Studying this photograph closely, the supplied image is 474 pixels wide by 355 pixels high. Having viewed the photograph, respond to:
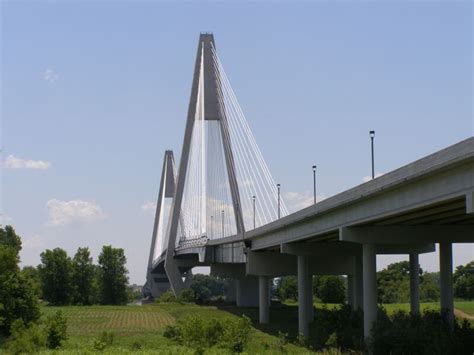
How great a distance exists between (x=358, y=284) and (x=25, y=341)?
30220 millimetres

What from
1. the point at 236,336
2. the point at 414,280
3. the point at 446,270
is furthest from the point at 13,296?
the point at 446,270

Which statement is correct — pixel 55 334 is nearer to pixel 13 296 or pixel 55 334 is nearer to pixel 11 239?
pixel 13 296

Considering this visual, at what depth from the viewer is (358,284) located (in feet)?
210

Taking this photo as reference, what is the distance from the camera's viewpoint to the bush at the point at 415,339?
35594 millimetres

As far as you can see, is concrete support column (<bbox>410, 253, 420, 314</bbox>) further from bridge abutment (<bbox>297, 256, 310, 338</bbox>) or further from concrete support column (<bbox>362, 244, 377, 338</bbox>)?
concrete support column (<bbox>362, 244, 377, 338</bbox>)

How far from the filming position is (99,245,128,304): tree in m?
133

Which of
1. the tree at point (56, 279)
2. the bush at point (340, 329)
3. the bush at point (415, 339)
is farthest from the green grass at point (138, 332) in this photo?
the tree at point (56, 279)

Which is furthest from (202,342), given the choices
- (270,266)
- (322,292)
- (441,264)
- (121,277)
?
(121,277)

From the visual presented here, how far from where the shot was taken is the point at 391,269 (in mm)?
153375

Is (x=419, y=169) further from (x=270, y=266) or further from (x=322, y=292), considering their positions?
(x=322, y=292)

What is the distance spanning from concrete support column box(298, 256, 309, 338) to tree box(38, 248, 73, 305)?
68576mm

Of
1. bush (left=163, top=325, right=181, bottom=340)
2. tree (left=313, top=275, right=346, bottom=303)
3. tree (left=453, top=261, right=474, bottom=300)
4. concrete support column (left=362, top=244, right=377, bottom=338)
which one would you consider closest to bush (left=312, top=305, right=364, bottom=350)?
concrete support column (left=362, top=244, right=377, bottom=338)

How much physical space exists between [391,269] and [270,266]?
85661 millimetres

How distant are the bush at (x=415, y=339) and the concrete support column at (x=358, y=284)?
76.9 feet
